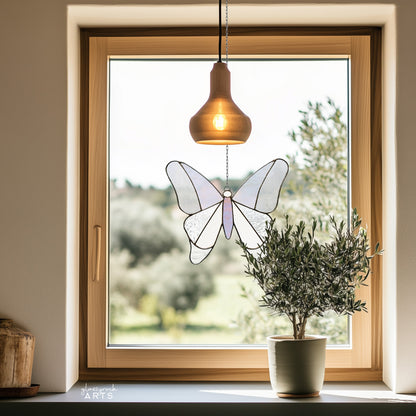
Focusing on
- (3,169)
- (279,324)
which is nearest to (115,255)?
(3,169)

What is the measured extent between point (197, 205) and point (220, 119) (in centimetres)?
57

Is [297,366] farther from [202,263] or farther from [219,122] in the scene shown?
[219,122]

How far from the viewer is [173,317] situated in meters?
2.30

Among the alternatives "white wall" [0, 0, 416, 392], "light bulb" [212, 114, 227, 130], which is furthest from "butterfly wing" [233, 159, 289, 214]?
"light bulb" [212, 114, 227, 130]

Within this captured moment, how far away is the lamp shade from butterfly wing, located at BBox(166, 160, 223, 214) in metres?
0.46

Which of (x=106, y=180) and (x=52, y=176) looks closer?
(x=52, y=176)

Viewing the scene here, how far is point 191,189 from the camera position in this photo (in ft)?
7.32

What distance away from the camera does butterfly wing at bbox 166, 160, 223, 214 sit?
223cm

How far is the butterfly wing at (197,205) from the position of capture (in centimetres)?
223

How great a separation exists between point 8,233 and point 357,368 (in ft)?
4.24

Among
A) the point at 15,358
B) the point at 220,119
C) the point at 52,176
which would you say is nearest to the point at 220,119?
the point at 220,119

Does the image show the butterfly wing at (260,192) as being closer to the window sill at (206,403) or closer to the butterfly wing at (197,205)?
the butterfly wing at (197,205)

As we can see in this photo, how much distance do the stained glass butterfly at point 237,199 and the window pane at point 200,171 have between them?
6cm

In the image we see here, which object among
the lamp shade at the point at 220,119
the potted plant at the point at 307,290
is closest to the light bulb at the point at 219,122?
the lamp shade at the point at 220,119
